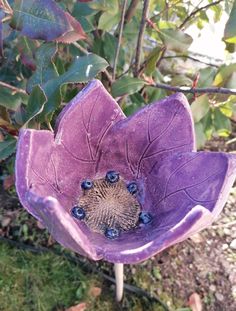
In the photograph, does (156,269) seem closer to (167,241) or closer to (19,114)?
(19,114)

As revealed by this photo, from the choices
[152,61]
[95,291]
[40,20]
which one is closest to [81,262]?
[95,291]

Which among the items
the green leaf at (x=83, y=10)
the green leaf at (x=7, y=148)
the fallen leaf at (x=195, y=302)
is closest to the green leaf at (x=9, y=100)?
the green leaf at (x=7, y=148)

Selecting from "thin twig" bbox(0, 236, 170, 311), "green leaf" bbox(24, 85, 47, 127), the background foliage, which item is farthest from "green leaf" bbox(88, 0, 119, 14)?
"thin twig" bbox(0, 236, 170, 311)

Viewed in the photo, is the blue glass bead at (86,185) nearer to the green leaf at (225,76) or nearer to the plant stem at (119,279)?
the plant stem at (119,279)

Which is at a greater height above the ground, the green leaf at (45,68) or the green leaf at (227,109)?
the green leaf at (45,68)

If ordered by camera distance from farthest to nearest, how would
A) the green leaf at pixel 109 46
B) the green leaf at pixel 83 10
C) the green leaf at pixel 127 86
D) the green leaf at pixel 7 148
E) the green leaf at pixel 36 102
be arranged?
the green leaf at pixel 109 46, the green leaf at pixel 83 10, the green leaf at pixel 127 86, the green leaf at pixel 7 148, the green leaf at pixel 36 102

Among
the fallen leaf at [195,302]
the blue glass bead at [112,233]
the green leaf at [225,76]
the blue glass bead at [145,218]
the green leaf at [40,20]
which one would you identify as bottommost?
the fallen leaf at [195,302]

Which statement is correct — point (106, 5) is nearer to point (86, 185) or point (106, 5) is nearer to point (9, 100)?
point (9, 100)

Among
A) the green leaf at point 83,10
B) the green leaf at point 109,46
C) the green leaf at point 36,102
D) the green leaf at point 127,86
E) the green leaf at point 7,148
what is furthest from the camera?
the green leaf at point 109,46
